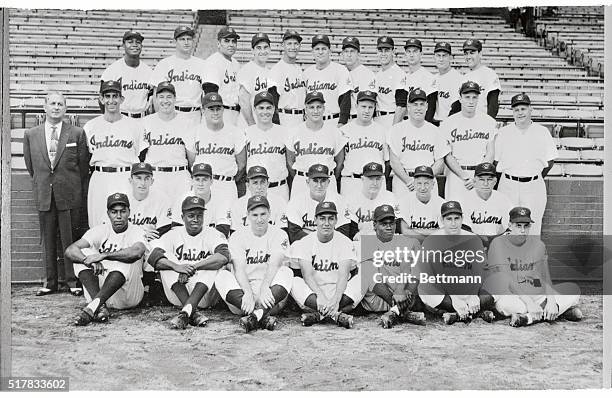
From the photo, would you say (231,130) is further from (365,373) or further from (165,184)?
(365,373)

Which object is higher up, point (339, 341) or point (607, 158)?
point (607, 158)

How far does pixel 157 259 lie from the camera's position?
16.2 ft

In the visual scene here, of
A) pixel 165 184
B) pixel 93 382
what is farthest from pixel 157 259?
pixel 93 382

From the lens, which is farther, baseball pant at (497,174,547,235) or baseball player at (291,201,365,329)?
baseball pant at (497,174,547,235)

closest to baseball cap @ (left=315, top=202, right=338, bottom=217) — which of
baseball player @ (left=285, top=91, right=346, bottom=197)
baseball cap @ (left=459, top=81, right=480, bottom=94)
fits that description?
baseball player @ (left=285, top=91, right=346, bottom=197)

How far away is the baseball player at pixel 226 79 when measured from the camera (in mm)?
5211

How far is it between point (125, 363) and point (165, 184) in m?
1.11

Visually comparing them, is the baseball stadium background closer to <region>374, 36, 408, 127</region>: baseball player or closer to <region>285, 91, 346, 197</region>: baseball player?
<region>374, 36, 408, 127</region>: baseball player

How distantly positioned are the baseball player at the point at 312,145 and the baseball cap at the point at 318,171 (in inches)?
2.2

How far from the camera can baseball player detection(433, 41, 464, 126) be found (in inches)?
203

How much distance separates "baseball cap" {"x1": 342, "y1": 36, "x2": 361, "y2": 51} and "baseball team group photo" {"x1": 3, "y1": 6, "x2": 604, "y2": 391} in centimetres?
1

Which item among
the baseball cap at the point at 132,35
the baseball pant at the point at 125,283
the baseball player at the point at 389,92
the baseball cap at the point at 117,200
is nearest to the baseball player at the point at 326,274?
the baseball player at the point at 389,92

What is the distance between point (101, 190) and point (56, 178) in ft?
0.93

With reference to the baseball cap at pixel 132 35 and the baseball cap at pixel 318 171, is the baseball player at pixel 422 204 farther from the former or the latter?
the baseball cap at pixel 132 35
